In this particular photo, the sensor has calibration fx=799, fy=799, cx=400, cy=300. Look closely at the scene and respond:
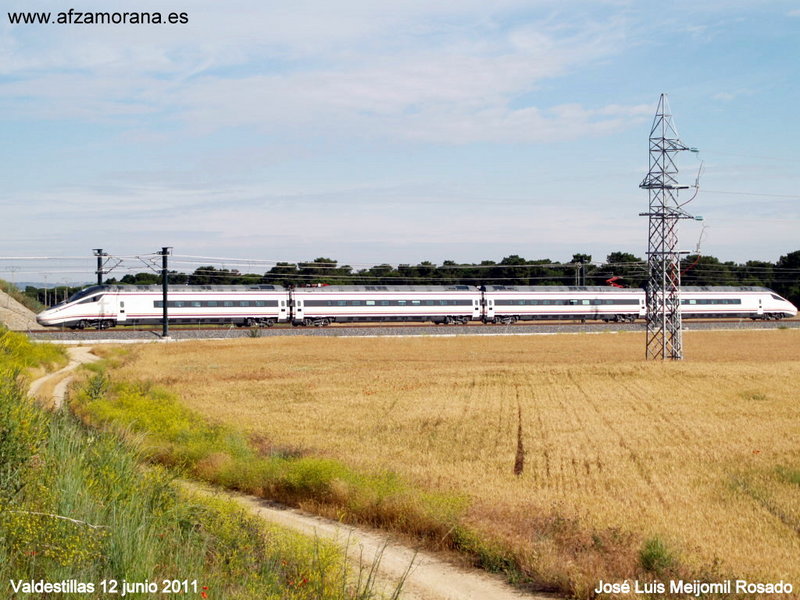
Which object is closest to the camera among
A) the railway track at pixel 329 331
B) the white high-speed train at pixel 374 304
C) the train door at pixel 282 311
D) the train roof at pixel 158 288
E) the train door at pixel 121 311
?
the railway track at pixel 329 331

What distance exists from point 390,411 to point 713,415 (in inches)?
403

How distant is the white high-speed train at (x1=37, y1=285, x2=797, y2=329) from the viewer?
66.2 metres

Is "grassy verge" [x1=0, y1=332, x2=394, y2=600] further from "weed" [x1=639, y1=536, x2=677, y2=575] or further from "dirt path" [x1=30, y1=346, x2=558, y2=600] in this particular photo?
"weed" [x1=639, y1=536, x2=677, y2=575]

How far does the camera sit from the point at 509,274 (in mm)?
137625

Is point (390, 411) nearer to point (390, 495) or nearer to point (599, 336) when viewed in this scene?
point (390, 495)

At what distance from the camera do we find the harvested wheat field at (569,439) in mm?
11867

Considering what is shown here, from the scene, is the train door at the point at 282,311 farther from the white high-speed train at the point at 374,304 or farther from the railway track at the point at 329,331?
the railway track at the point at 329,331

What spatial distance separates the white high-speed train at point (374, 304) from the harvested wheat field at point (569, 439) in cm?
2042

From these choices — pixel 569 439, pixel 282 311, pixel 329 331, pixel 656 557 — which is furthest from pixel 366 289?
pixel 656 557

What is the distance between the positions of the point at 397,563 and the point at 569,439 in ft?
34.1

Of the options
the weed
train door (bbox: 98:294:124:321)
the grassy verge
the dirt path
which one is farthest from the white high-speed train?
the weed

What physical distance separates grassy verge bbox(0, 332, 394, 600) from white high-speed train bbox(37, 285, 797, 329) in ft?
185

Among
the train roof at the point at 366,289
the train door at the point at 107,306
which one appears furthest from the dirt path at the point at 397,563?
the train roof at the point at 366,289

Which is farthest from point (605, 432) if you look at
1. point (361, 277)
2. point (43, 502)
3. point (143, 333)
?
point (361, 277)
